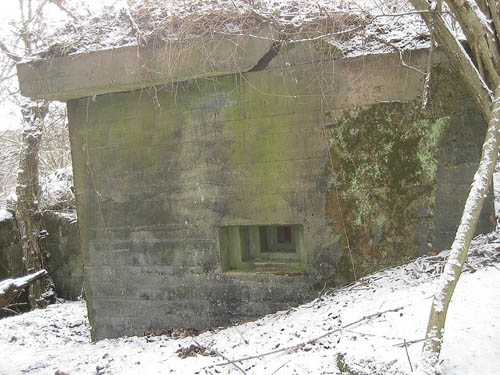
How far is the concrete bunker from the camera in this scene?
358cm

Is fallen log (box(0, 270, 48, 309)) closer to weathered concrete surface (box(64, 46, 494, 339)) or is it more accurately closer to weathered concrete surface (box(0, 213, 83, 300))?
weathered concrete surface (box(64, 46, 494, 339))

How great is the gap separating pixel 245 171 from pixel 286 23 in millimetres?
1438

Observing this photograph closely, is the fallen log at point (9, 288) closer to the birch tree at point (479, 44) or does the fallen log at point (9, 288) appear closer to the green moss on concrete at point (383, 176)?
the green moss on concrete at point (383, 176)

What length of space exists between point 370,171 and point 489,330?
1.81 meters

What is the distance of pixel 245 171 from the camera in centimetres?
396

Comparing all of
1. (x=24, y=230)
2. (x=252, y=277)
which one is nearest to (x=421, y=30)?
(x=252, y=277)

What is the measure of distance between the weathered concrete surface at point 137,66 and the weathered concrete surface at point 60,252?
4.00 meters

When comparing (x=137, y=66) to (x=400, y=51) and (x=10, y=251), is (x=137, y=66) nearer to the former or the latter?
(x=400, y=51)

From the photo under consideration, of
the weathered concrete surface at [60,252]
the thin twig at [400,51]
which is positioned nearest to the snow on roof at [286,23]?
the thin twig at [400,51]

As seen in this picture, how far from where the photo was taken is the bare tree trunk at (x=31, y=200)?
24.4ft

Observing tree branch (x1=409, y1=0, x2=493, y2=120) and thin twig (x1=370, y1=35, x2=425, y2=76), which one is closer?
tree branch (x1=409, y1=0, x2=493, y2=120)

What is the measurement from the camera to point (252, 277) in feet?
13.1

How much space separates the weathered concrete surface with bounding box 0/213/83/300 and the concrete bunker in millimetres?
3341

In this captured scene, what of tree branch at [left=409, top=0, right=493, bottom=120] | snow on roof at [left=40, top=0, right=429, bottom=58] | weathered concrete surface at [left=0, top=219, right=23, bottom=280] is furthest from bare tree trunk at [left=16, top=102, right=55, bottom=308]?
tree branch at [left=409, top=0, right=493, bottom=120]
